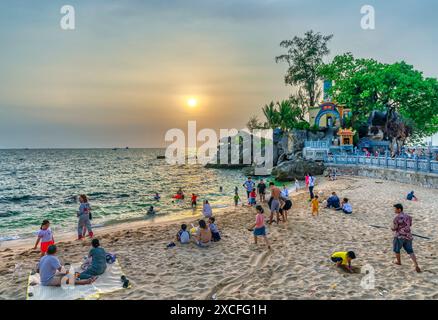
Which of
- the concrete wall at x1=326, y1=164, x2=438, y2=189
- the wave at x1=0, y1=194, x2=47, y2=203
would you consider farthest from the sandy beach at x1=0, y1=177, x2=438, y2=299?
the wave at x1=0, y1=194, x2=47, y2=203

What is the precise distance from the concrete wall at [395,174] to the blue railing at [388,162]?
420 mm

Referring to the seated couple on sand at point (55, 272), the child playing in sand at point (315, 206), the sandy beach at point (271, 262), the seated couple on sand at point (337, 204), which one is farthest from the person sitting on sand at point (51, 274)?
the seated couple on sand at point (337, 204)

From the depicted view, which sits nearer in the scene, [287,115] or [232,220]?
[232,220]

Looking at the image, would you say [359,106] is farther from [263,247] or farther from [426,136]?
[263,247]

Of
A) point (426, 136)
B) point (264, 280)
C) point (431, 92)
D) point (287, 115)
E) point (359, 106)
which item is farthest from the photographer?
point (287, 115)

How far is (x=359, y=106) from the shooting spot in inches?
1560

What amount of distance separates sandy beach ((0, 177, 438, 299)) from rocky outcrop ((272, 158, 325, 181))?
23356mm

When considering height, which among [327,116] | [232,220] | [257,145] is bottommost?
[232,220]

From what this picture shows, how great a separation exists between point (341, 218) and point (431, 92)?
2988 centimetres

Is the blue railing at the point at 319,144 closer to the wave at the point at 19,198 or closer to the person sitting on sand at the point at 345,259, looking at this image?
the person sitting on sand at the point at 345,259

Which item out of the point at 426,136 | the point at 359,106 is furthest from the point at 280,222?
the point at 426,136

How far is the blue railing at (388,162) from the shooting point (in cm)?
2172

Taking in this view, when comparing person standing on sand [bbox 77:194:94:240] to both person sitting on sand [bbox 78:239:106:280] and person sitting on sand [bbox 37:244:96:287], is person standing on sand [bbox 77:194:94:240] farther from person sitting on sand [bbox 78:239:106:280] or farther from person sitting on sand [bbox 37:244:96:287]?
person sitting on sand [bbox 37:244:96:287]

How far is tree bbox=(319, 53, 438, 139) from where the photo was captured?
115 ft
